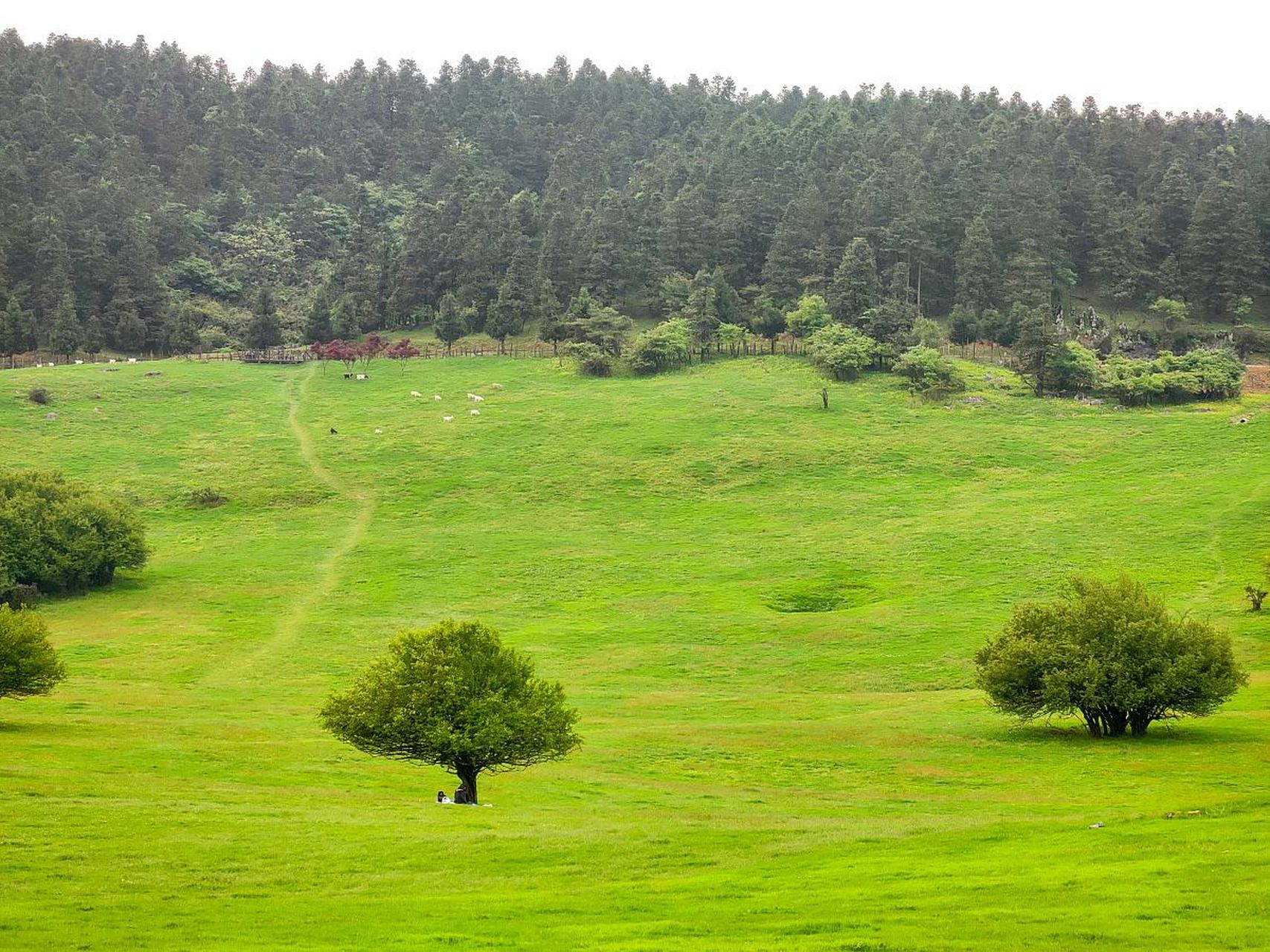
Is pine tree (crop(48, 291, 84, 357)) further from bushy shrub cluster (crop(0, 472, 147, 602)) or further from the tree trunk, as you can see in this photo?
the tree trunk

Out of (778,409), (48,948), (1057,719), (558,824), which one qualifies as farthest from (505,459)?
(48,948)

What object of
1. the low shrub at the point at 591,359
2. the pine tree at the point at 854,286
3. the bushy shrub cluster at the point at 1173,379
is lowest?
the bushy shrub cluster at the point at 1173,379

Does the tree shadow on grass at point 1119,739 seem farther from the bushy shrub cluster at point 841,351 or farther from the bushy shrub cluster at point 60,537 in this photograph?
the bushy shrub cluster at point 841,351

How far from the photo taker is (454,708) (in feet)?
149

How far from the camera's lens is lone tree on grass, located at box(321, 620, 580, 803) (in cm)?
4500

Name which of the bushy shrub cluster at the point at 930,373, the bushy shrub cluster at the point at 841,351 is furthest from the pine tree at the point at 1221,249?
the bushy shrub cluster at the point at 841,351

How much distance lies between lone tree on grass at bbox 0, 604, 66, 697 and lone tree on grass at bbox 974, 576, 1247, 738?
41692 millimetres

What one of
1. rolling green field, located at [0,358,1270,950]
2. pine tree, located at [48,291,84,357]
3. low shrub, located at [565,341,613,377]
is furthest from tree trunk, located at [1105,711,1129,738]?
→ pine tree, located at [48,291,84,357]

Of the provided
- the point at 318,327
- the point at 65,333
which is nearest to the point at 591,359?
the point at 318,327

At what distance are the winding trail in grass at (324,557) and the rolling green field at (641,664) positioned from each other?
1.88 ft

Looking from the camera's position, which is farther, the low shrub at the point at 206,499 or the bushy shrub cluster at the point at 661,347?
the bushy shrub cluster at the point at 661,347

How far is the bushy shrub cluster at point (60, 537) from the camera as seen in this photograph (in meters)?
94.8

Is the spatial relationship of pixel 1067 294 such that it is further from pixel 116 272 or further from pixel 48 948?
pixel 48 948

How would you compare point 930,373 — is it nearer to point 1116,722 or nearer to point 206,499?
point 206,499
